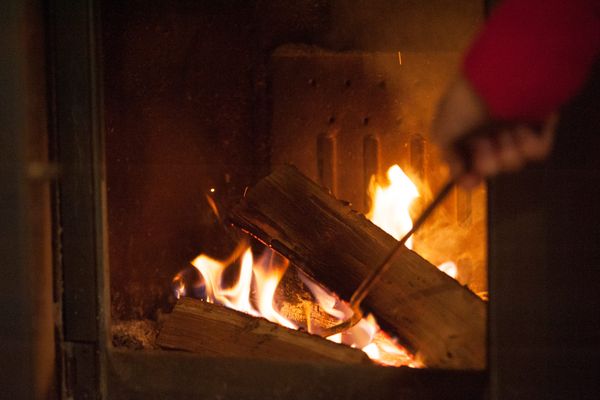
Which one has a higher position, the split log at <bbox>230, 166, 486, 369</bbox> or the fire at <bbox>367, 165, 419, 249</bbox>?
the fire at <bbox>367, 165, 419, 249</bbox>

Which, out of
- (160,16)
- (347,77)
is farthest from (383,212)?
(160,16)

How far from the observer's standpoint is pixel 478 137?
0.73 meters

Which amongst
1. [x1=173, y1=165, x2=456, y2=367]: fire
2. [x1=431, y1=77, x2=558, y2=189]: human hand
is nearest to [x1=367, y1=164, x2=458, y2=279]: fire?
[x1=173, y1=165, x2=456, y2=367]: fire

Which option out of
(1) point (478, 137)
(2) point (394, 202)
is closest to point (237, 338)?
(2) point (394, 202)

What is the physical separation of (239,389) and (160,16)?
849mm

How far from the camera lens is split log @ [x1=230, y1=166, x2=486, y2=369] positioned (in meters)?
1.10

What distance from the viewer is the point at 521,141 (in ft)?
2.40

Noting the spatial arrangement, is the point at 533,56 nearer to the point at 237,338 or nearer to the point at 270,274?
the point at 237,338

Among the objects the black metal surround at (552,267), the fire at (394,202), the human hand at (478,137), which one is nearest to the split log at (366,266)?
the black metal surround at (552,267)

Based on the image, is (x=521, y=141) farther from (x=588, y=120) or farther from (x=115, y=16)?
(x=115, y=16)


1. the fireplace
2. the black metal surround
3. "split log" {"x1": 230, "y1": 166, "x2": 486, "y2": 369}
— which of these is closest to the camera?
the black metal surround

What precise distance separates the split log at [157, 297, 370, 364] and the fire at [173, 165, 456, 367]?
18 centimetres

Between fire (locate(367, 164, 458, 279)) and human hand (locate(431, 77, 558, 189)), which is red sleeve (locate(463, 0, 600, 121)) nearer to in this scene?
human hand (locate(431, 77, 558, 189))

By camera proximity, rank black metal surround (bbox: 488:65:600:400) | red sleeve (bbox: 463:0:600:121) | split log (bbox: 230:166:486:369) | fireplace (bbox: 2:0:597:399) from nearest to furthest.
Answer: red sleeve (bbox: 463:0:600:121) → black metal surround (bbox: 488:65:600:400) → split log (bbox: 230:166:486:369) → fireplace (bbox: 2:0:597:399)
